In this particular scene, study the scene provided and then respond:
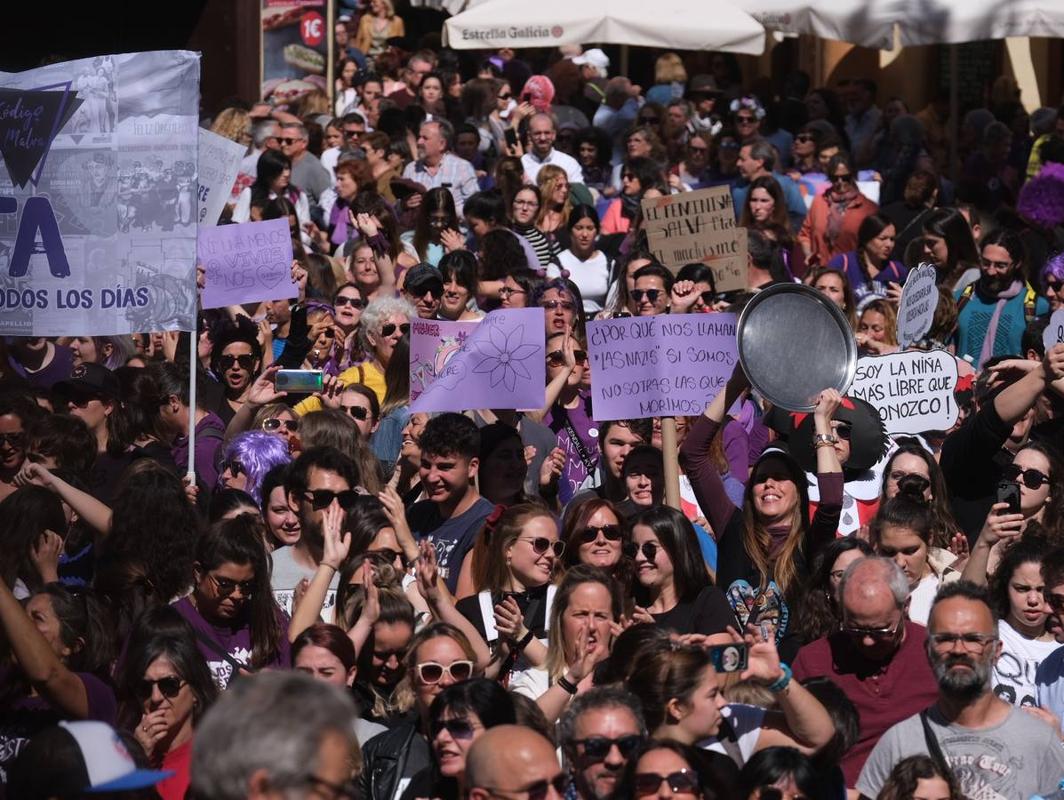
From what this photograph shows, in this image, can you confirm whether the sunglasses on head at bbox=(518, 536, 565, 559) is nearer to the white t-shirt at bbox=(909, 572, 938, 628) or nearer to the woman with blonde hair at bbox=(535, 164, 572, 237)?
the white t-shirt at bbox=(909, 572, 938, 628)

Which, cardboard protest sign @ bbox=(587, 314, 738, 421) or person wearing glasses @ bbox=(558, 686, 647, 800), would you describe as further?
cardboard protest sign @ bbox=(587, 314, 738, 421)

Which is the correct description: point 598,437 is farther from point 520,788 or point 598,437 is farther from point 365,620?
point 520,788

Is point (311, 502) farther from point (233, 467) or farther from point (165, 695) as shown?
point (165, 695)

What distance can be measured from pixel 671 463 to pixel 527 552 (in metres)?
0.98

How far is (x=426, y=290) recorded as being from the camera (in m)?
9.77

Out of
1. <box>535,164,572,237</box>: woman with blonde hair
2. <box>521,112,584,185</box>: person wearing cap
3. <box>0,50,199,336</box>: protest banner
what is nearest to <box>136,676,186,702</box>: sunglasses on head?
<box>0,50,199,336</box>: protest banner

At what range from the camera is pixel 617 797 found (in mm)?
4879

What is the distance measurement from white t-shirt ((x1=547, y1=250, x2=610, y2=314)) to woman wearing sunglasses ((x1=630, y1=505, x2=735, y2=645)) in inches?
206

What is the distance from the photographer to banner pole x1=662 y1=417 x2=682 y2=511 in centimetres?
740

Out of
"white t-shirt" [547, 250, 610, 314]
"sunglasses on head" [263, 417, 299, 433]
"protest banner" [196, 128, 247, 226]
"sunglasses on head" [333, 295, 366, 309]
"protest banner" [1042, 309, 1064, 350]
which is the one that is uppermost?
"protest banner" [196, 128, 247, 226]

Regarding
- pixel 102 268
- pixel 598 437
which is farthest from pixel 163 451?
pixel 598 437

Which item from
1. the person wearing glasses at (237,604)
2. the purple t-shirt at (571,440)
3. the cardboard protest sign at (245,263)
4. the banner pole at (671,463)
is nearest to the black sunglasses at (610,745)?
the person wearing glasses at (237,604)

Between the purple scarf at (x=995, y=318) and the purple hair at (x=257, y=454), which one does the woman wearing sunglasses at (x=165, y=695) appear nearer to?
the purple hair at (x=257, y=454)

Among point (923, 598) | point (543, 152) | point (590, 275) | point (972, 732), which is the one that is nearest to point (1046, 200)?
point (590, 275)
